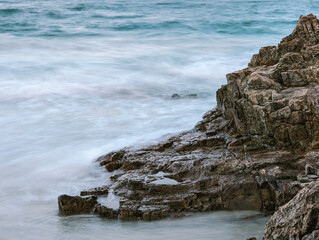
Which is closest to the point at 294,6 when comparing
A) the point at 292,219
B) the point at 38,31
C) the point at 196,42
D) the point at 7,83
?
the point at 196,42

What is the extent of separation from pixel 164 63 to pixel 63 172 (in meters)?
8.96

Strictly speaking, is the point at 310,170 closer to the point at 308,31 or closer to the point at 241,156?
the point at 241,156

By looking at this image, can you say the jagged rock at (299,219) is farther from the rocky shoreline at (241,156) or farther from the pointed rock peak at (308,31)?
the pointed rock peak at (308,31)

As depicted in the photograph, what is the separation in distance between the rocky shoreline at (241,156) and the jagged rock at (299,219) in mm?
1495

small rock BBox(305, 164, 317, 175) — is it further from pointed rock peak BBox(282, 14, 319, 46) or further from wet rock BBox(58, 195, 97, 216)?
pointed rock peak BBox(282, 14, 319, 46)

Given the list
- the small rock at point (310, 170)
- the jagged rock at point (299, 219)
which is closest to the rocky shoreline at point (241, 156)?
the small rock at point (310, 170)

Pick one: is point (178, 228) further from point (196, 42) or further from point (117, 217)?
point (196, 42)

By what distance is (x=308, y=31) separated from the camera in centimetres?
611

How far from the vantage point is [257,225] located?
4168 millimetres

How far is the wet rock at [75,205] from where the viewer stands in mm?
4723

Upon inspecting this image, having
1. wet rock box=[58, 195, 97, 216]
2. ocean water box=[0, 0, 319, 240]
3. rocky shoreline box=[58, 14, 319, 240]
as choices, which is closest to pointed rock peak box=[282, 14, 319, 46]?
rocky shoreline box=[58, 14, 319, 240]

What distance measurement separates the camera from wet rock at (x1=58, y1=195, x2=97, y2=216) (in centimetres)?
472

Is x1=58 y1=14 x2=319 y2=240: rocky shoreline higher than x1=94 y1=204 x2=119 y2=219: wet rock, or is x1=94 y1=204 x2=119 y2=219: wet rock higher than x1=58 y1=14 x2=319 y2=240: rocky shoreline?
x1=58 y1=14 x2=319 y2=240: rocky shoreline

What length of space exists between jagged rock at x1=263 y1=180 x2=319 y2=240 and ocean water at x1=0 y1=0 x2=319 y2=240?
4.54ft
